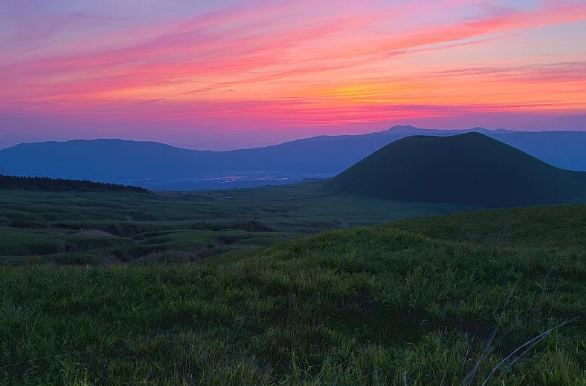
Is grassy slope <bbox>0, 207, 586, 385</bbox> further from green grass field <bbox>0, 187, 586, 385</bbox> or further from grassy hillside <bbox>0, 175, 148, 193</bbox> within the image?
grassy hillside <bbox>0, 175, 148, 193</bbox>

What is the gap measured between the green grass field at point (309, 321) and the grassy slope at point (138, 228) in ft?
61.9

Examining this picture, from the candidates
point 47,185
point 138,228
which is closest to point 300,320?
point 138,228

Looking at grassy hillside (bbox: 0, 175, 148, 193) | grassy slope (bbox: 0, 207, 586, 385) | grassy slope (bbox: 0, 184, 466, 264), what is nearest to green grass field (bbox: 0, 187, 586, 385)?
grassy slope (bbox: 0, 207, 586, 385)

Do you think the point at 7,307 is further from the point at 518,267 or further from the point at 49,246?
the point at 49,246

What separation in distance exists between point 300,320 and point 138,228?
286 feet

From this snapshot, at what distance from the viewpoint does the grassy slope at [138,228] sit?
52.2 meters

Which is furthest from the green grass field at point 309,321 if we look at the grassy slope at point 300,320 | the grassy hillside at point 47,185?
the grassy hillside at point 47,185

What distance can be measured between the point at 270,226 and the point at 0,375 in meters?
100

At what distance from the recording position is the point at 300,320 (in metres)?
7.78

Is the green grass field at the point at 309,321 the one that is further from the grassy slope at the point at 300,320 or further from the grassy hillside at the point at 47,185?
the grassy hillside at the point at 47,185

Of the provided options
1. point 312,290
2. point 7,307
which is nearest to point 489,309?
point 312,290

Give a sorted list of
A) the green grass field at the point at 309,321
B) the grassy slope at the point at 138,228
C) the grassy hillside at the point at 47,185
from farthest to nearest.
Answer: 1. the grassy hillside at the point at 47,185
2. the grassy slope at the point at 138,228
3. the green grass field at the point at 309,321

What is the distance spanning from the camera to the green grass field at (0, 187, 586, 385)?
5527mm

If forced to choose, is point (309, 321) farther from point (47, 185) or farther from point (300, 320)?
point (47, 185)
